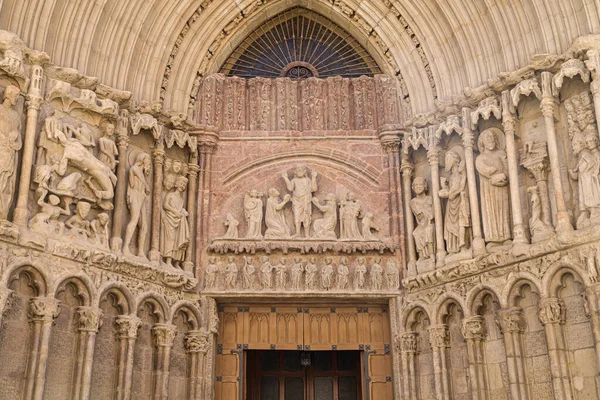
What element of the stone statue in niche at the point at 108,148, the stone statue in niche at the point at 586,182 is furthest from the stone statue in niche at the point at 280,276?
the stone statue in niche at the point at 586,182

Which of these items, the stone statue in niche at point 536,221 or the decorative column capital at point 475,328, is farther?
the decorative column capital at point 475,328

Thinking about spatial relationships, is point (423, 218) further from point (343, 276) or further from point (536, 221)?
point (536, 221)

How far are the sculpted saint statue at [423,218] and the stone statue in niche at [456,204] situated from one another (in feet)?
0.93

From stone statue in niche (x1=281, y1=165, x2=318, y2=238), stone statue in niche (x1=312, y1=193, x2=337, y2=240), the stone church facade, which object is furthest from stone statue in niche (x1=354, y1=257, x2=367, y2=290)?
stone statue in niche (x1=281, y1=165, x2=318, y2=238)

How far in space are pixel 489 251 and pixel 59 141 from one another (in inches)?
231

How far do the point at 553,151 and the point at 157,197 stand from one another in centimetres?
560

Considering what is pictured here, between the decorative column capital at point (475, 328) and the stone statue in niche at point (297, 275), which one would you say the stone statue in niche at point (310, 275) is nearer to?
the stone statue in niche at point (297, 275)

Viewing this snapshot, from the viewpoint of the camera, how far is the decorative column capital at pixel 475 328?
9.78 meters

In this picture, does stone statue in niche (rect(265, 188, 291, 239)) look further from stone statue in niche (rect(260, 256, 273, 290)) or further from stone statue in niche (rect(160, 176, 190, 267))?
stone statue in niche (rect(160, 176, 190, 267))

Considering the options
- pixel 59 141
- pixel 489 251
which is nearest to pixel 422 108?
pixel 489 251

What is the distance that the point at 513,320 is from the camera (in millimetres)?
9312

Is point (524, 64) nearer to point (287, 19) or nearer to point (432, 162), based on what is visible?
point (432, 162)

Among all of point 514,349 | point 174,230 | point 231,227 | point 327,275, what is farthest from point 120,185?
point 514,349

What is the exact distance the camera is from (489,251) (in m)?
9.80
